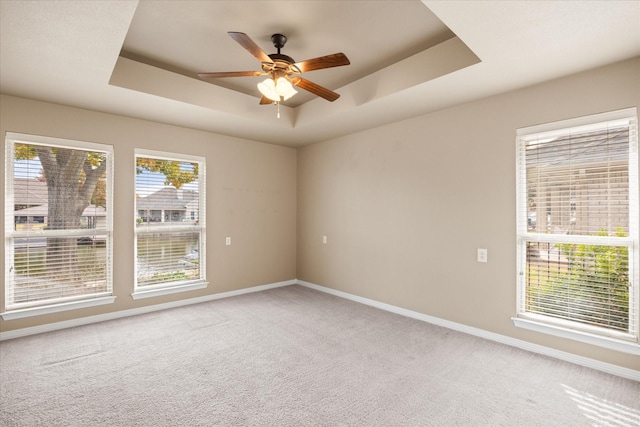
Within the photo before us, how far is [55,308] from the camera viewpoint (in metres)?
3.56

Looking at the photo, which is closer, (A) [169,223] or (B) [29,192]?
(B) [29,192]

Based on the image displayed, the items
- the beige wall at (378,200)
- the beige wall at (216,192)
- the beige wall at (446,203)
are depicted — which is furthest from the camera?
the beige wall at (216,192)

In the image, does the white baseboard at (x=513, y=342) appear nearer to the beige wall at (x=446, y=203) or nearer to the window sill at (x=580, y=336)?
the beige wall at (x=446, y=203)

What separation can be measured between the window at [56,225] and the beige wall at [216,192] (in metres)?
0.09

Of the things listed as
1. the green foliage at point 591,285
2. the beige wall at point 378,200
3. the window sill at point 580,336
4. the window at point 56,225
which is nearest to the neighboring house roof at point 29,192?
the window at point 56,225

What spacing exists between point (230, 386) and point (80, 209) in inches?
111

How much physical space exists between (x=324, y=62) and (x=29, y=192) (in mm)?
3429

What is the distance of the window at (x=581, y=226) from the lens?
260 centimetres

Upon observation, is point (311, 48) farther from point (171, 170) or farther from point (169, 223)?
point (169, 223)

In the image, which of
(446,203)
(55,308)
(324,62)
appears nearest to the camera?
(324,62)

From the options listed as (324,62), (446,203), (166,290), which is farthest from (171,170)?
(446,203)

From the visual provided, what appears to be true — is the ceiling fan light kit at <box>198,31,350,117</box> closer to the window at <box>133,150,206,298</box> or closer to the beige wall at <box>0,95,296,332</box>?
the beige wall at <box>0,95,296,332</box>

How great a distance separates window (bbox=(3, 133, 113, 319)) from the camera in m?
3.38

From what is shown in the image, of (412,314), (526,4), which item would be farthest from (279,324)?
(526,4)
